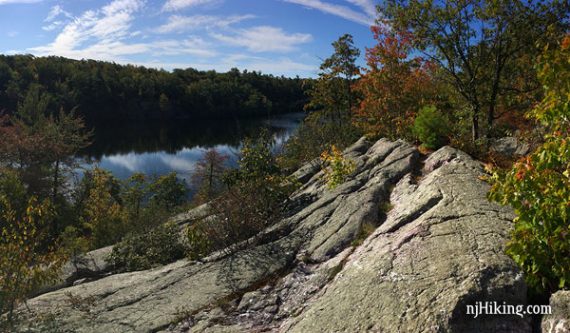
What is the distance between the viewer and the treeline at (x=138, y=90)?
80.4 m

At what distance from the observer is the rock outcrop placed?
13.9 ft

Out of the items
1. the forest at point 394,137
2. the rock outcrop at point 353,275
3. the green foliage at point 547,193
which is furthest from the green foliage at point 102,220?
the green foliage at point 547,193

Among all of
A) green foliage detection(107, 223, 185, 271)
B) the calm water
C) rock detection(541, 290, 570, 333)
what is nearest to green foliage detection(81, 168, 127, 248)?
green foliage detection(107, 223, 185, 271)

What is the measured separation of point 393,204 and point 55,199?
2225 centimetres

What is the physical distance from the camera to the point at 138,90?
9594 cm

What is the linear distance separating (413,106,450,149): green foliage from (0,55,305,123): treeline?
3098 inches

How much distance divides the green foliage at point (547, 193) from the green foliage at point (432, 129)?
667 cm

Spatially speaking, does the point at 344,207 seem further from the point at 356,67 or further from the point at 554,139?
the point at 356,67

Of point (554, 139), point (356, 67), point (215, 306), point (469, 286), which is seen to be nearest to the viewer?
point (554, 139)

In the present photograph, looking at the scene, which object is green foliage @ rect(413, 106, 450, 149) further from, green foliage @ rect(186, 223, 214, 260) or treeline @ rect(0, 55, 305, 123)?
treeline @ rect(0, 55, 305, 123)

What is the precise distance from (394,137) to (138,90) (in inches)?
3667

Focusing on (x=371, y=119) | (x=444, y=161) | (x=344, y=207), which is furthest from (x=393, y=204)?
(x=371, y=119)

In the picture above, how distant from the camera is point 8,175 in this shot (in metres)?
17.6

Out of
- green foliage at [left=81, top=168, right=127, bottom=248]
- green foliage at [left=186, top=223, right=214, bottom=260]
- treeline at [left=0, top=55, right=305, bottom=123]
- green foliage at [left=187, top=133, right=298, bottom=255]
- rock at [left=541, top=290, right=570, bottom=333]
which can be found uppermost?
treeline at [left=0, top=55, right=305, bottom=123]
